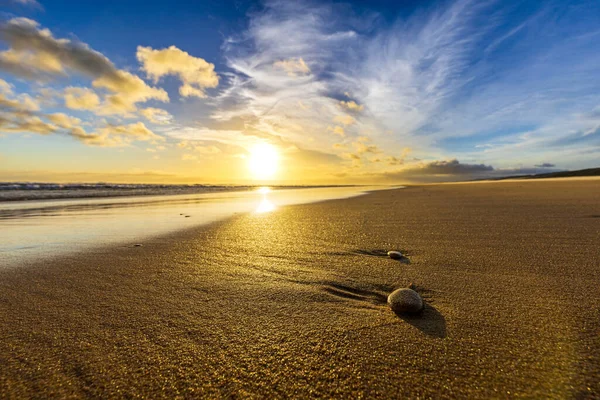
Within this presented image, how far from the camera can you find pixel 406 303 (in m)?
1.71

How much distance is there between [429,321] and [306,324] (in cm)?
76

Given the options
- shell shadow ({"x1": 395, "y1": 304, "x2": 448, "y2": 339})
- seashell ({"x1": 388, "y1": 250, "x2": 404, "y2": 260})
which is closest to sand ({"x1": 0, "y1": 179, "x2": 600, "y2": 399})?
shell shadow ({"x1": 395, "y1": 304, "x2": 448, "y2": 339})

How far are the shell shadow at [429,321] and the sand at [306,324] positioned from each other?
0.01 meters

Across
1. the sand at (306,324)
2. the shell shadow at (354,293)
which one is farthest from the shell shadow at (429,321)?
the shell shadow at (354,293)

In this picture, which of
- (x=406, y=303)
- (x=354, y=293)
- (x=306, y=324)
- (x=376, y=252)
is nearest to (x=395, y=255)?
(x=376, y=252)

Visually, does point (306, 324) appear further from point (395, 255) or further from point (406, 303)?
point (395, 255)

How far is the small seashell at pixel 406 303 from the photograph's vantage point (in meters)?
1.70

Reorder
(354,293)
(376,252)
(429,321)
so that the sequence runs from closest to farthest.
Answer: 1. (429,321)
2. (354,293)
3. (376,252)

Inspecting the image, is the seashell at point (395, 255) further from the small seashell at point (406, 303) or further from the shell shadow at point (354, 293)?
the small seashell at point (406, 303)

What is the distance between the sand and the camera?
3.86ft

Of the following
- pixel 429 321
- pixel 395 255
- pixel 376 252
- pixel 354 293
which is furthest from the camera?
pixel 376 252

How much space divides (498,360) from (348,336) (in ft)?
2.35

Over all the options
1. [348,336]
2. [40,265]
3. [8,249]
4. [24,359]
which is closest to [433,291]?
[348,336]

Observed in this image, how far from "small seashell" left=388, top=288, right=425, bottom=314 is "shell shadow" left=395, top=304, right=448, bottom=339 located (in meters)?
0.03
